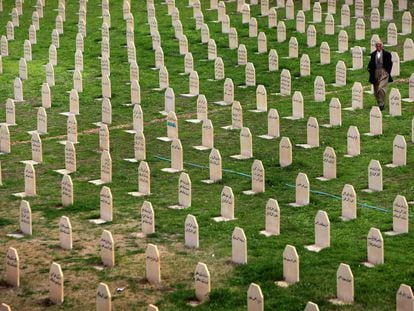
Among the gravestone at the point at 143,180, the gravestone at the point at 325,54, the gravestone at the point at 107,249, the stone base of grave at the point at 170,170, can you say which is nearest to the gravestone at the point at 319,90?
the gravestone at the point at 325,54

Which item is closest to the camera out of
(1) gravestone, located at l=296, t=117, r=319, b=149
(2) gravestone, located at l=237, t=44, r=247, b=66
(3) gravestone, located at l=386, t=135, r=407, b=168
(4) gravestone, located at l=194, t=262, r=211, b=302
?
(4) gravestone, located at l=194, t=262, r=211, b=302

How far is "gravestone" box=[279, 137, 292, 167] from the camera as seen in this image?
1133 inches

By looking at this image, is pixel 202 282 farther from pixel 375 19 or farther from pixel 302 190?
pixel 375 19

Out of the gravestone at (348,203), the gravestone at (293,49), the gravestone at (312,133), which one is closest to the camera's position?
the gravestone at (348,203)

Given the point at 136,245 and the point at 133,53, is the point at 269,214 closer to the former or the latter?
the point at 136,245

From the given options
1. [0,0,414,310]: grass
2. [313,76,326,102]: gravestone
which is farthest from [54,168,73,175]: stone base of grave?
[313,76,326,102]: gravestone

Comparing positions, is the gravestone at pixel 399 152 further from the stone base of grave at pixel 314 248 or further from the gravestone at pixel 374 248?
the gravestone at pixel 374 248

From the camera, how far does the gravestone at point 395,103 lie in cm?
3188

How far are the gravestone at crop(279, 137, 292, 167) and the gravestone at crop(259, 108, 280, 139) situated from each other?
2284 millimetres

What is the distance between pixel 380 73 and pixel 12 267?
11.8m

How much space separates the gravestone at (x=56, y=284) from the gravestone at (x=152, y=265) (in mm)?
1329

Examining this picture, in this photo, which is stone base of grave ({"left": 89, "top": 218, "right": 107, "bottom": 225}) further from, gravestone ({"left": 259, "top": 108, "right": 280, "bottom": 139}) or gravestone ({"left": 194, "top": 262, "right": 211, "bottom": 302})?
gravestone ({"left": 259, "top": 108, "right": 280, "bottom": 139})

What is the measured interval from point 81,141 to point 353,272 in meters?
11.0

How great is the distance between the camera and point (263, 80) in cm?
3638
